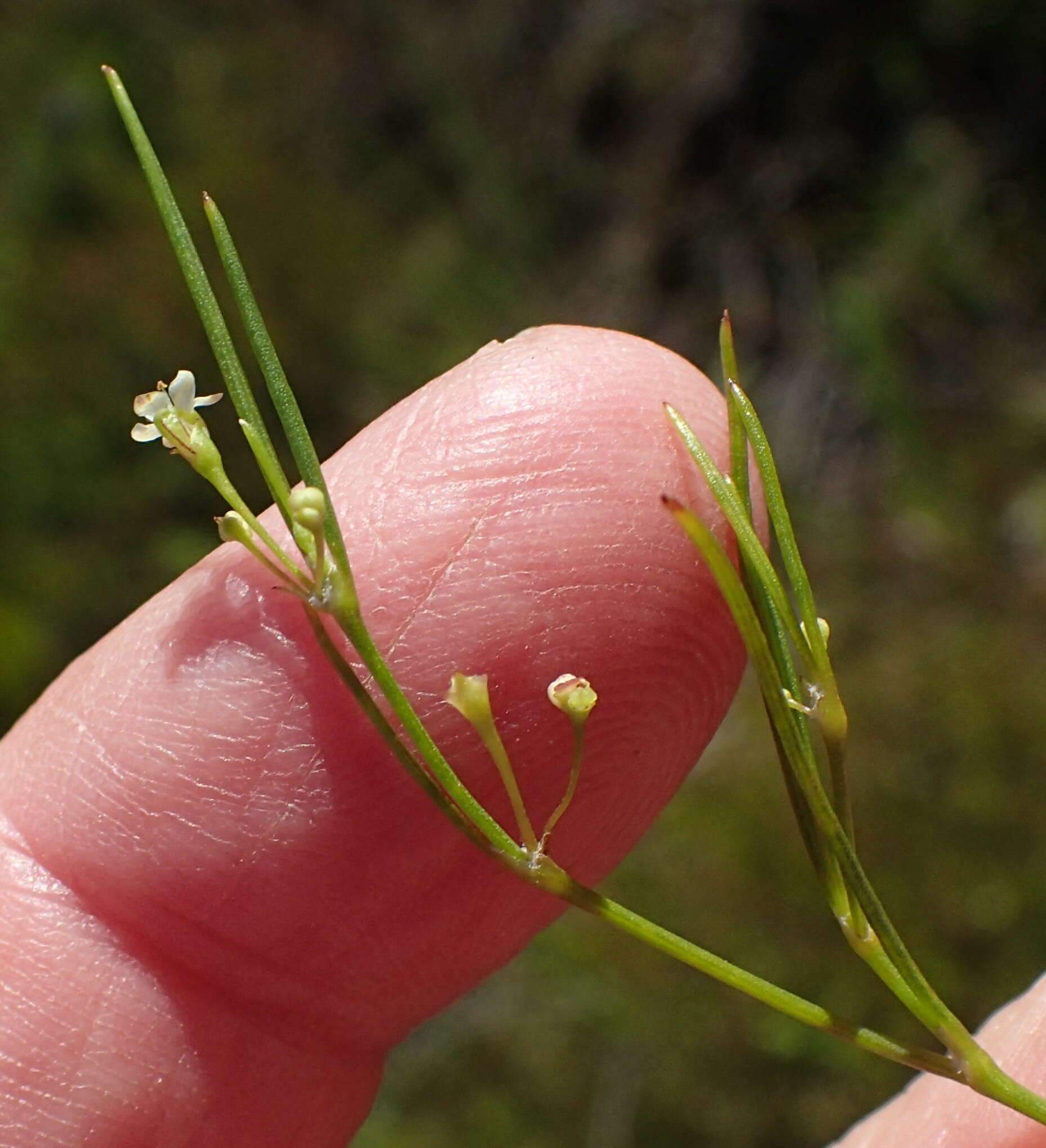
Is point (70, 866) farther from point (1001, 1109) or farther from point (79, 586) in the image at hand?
point (79, 586)

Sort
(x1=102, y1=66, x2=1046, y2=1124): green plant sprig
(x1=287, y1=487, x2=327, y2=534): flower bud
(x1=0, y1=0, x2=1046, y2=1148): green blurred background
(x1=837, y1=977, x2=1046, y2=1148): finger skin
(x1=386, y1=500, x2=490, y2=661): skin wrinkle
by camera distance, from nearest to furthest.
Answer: (x1=287, y1=487, x2=327, y2=534): flower bud → (x1=102, y1=66, x2=1046, y2=1124): green plant sprig → (x1=386, y1=500, x2=490, y2=661): skin wrinkle → (x1=837, y1=977, x2=1046, y2=1148): finger skin → (x1=0, y1=0, x2=1046, y2=1148): green blurred background

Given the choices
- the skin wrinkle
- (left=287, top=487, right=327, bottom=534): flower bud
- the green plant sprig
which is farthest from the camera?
the skin wrinkle

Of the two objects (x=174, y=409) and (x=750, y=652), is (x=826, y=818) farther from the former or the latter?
(x=174, y=409)

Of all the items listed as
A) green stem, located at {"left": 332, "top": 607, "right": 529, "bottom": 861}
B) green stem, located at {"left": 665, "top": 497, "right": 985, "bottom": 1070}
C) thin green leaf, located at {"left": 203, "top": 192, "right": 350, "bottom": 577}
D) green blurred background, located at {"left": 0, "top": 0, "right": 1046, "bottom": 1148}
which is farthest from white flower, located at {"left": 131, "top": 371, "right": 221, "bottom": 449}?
green blurred background, located at {"left": 0, "top": 0, "right": 1046, "bottom": 1148}

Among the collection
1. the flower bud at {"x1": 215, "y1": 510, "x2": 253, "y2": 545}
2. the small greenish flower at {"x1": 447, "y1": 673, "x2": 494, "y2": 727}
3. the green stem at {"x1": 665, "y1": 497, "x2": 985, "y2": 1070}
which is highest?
the flower bud at {"x1": 215, "y1": 510, "x2": 253, "y2": 545}

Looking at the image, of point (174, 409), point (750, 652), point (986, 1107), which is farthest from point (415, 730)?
point (986, 1107)

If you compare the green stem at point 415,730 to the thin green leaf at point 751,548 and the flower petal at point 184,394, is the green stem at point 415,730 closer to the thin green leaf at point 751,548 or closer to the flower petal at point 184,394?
the flower petal at point 184,394

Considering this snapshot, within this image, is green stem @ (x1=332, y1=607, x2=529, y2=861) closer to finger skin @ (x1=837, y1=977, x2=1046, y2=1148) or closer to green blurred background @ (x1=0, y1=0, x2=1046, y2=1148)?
finger skin @ (x1=837, y1=977, x2=1046, y2=1148)
